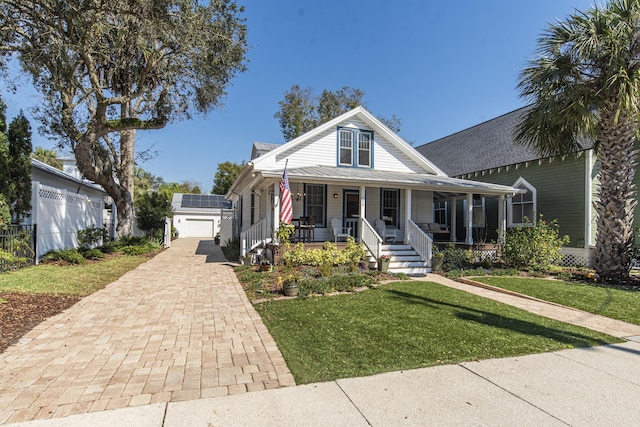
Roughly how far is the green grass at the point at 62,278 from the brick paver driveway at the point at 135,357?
119 cm

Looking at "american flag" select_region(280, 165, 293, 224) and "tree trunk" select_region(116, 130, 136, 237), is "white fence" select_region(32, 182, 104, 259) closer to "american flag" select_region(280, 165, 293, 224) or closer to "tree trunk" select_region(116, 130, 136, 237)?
"tree trunk" select_region(116, 130, 136, 237)

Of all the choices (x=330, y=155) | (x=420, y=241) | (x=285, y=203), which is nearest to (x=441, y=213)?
(x=420, y=241)

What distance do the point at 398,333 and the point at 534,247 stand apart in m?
8.82

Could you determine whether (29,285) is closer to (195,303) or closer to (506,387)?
(195,303)

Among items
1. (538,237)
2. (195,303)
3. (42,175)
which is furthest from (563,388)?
(42,175)

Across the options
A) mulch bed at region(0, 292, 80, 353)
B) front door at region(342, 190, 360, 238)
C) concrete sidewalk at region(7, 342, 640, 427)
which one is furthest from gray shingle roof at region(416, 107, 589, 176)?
mulch bed at region(0, 292, 80, 353)

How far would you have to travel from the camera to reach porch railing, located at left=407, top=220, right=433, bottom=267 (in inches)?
442

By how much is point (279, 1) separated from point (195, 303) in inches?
454

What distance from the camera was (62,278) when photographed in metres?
8.37

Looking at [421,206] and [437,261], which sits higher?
[421,206]

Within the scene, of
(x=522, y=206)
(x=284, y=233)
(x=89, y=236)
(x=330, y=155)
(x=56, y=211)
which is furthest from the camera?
(x=522, y=206)

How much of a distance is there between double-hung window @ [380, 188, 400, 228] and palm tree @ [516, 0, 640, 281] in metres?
5.58

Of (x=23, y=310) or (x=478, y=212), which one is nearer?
(x=23, y=310)

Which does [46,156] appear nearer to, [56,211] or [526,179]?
[56,211]
